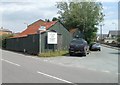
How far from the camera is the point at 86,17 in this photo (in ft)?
209

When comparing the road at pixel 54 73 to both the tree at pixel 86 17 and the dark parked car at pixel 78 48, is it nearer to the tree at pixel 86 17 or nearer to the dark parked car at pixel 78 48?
the dark parked car at pixel 78 48

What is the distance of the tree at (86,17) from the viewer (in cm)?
6356

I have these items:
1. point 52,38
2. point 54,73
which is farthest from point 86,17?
point 54,73

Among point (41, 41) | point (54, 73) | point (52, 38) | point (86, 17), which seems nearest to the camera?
point (54, 73)

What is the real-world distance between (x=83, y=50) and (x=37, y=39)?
17.7ft

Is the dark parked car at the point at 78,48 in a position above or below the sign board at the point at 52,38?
below

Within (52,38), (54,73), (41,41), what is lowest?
(54,73)

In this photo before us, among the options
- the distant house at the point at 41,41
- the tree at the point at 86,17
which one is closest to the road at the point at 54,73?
the distant house at the point at 41,41

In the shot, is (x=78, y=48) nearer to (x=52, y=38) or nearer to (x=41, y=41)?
(x=41, y=41)

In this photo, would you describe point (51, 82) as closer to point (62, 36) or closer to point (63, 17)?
point (62, 36)

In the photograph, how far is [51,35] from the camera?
126 ft

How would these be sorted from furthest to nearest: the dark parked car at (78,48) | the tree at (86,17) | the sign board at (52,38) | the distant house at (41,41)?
the tree at (86,17)
the sign board at (52,38)
the distant house at (41,41)
the dark parked car at (78,48)

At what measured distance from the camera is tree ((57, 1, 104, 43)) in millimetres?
63562

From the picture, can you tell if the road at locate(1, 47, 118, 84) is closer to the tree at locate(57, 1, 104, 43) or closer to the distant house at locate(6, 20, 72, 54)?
the distant house at locate(6, 20, 72, 54)
